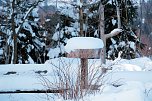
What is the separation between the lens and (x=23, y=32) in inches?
824

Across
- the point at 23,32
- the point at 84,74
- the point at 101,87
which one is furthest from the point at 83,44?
the point at 23,32

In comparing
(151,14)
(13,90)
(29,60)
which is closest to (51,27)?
(29,60)

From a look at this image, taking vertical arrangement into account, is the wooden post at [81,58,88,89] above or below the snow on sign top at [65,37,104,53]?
below

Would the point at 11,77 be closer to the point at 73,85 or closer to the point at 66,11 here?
the point at 73,85

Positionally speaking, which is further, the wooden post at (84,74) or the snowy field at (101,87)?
the wooden post at (84,74)

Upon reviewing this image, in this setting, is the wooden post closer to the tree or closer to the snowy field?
the snowy field

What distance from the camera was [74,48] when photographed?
6.53 metres

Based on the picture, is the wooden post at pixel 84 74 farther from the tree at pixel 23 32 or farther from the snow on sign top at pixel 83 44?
the tree at pixel 23 32

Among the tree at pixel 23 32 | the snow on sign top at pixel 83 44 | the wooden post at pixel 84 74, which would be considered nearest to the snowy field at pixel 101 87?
the wooden post at pixel 84 74

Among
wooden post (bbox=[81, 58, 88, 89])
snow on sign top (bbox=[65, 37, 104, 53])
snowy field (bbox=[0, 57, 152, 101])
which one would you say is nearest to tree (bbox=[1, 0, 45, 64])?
snowy field (bbox=[0, 57, 152, 101])

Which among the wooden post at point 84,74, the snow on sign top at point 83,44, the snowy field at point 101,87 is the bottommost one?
the snowy field at point 101,87

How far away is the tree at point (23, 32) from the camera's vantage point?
19.3 meters

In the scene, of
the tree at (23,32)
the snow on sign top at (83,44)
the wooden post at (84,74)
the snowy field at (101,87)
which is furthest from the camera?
the tree at (23,32)

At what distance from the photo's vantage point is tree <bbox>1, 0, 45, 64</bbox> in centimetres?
1927
